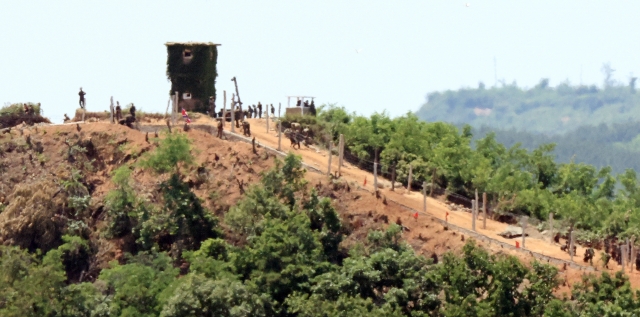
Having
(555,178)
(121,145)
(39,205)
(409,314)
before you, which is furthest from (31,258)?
(555,178)

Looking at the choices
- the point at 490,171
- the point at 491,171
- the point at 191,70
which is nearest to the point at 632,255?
the point at 490,171

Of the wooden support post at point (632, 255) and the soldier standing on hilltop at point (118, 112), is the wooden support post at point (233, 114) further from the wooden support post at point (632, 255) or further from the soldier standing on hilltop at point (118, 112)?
the wooden support post at point (632, 255)

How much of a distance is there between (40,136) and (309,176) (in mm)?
11170

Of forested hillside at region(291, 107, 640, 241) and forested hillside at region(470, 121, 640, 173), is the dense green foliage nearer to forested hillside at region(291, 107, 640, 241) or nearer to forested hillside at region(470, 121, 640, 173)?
forested hillside at region(291, 107, 640, 241)

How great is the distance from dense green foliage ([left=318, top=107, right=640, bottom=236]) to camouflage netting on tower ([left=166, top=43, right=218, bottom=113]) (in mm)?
5496

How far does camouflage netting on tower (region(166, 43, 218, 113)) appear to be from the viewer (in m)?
63.5

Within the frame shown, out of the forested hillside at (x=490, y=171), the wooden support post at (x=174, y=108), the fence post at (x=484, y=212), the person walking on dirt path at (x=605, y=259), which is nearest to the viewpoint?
the person walking on dirt path at (x=605, y=259)

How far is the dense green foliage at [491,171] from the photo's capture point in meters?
55.7

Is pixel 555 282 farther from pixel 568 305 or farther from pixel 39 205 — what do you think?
pixel 39 205

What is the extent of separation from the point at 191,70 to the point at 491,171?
1409 centimetres

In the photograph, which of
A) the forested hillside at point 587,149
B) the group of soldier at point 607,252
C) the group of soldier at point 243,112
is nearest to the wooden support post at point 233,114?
the group of soldier at point 243,112

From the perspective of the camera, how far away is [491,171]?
5969 centimetres

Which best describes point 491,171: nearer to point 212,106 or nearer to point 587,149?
point 212,106

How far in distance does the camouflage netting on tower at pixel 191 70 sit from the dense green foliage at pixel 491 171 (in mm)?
5496
